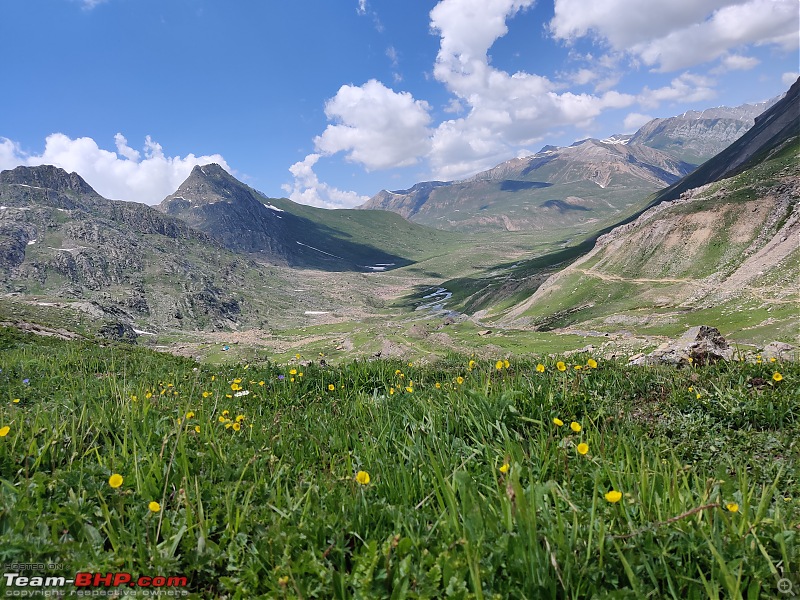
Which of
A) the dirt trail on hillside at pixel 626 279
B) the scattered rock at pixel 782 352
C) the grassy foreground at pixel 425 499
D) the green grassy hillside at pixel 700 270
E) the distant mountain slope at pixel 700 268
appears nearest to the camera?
the grassy foreground at pixel 425 499

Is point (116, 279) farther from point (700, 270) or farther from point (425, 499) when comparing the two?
point (425, 499)

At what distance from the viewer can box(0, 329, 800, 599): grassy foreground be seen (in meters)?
2.66

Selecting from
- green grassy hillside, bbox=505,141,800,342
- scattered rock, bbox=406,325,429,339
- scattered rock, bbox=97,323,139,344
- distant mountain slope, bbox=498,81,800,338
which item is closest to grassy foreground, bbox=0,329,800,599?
green grassy hillside, bbox=505,141,800,342

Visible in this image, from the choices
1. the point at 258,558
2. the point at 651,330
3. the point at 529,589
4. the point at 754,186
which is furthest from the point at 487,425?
the point at 754,186

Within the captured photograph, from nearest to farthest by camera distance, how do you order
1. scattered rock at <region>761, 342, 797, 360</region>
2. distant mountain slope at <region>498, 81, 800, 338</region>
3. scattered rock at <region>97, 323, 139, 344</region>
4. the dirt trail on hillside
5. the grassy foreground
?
1. the grassy foreground
2. scattered rock at <region>761, 342, 797, 360</region>
3. distant mountain slope at <region>498, 81, 800, 338</region>
4. scattered rock at <region>97, 323, 139, 344</region>
5. the dirt trail on hillside

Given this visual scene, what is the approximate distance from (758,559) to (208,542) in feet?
12.0

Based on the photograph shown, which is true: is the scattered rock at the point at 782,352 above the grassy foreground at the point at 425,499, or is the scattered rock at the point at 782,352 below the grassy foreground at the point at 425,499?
below

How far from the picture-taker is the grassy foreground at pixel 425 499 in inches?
105

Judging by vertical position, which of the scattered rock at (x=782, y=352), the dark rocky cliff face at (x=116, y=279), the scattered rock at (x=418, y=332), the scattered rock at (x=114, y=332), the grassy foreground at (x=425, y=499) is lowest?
the scattered rock at (x=418, y=332)

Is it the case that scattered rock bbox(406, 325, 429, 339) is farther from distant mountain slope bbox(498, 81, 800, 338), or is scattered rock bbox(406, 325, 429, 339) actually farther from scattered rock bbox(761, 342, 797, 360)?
scattered rock bbox(761, 342, 797, 360)

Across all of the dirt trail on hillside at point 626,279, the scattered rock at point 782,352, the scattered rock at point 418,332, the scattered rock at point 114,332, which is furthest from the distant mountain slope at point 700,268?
the scattered rock at point 114,332

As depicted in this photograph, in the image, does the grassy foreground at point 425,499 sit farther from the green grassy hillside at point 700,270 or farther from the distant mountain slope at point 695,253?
the distant mountain slope at point 695,253

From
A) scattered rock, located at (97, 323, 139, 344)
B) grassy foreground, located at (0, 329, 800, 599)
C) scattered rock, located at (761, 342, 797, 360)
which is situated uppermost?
scattered rock, located at (97, 323, 139, 344)

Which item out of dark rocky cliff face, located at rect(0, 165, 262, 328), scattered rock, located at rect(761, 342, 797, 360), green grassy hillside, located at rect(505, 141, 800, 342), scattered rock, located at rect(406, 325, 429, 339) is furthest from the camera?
dark rocky cliff face, located at rect(0, 165, 262, 328)
